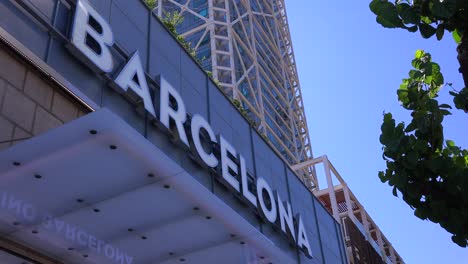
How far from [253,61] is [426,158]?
260ft

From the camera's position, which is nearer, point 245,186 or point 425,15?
point 425,15

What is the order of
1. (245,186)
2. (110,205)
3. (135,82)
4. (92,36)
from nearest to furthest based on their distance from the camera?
(110,205), (92,36), (135,82), (245,186)

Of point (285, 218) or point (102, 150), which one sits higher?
point (285, 218)

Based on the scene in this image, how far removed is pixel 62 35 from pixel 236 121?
21.2ft

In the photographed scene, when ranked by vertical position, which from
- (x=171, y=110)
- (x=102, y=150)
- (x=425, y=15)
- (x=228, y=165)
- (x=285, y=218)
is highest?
(x=171, y=110)

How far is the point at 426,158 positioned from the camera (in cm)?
549

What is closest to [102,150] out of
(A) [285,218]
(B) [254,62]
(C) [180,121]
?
(C) [180,121]

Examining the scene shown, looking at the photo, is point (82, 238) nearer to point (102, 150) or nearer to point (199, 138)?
point (102, 150)

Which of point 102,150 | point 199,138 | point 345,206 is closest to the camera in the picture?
point 102,150

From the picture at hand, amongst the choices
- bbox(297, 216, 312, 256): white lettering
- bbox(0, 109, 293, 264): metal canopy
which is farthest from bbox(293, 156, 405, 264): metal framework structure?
bbox(0, 109, 293, 264): metal canopy

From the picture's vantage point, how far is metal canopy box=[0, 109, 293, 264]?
589 centimetres

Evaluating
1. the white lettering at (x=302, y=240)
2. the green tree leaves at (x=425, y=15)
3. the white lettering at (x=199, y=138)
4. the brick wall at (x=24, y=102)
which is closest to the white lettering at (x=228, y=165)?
the white lettering at (x=199, y=138)

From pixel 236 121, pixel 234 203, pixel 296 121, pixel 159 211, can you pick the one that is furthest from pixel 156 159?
pixel 296 121

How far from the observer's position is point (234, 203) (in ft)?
39.3
